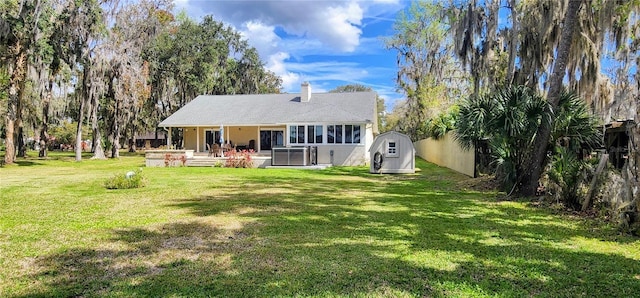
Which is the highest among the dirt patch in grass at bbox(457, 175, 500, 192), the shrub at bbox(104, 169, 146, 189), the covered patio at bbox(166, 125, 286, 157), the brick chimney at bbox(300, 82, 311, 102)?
the brick chimney at bbox(300, 82, 311, 102)

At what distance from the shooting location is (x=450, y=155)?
1819 centimetres

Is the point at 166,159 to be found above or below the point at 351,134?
below

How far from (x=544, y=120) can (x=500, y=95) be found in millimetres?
1341

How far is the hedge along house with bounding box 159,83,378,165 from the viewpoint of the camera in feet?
69.9

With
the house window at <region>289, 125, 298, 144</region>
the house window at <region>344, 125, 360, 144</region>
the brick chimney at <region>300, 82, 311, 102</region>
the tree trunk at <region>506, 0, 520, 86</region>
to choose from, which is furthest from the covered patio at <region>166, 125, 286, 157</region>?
the tree trunk at <region>506, 0, 520, 86</region>

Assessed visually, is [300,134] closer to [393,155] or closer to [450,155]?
[393,155]

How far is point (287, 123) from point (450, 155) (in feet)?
29.6

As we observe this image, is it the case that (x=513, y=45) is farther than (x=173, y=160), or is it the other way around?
(x=173, y=160)

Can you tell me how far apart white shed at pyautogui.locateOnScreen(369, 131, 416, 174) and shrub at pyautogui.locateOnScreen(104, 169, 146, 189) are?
8.96m

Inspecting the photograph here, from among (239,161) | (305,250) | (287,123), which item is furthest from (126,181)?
(287,123)

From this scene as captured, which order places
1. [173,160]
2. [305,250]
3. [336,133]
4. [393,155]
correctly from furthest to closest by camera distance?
[336,133] → [173,160] → [393,155] → [305,250]

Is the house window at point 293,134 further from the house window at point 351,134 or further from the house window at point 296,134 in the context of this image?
the house window at point 351,134

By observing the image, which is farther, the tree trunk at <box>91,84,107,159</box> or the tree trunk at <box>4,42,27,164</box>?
the tree trunk at <box>91,84,107,159</box>

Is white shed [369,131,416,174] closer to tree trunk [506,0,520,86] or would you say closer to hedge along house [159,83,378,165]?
tree trunk [506,0,520,86]
